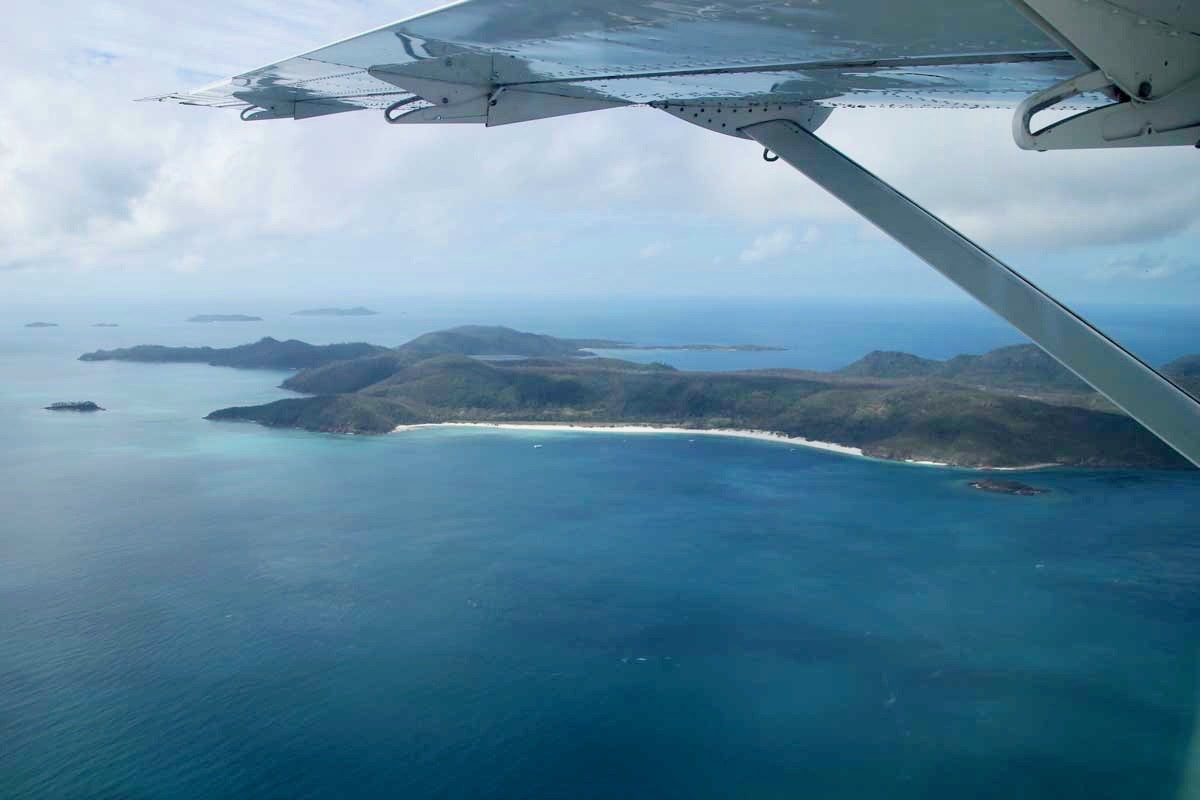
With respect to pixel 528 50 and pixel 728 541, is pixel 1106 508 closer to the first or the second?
pixel 728 541

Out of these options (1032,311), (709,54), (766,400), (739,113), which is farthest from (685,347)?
(709,54)

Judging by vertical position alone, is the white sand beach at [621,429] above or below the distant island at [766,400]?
below

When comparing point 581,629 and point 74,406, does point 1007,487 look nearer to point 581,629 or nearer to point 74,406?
point 581,629

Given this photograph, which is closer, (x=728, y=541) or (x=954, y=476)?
(x=728, y=541)

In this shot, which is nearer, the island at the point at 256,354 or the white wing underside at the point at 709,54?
the white wing underside at the point at 709,54

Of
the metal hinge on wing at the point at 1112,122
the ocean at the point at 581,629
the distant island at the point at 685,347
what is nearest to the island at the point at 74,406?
the ocean at the point at 581,629

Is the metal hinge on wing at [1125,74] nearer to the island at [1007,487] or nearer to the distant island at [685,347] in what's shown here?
the island at [1007,487]

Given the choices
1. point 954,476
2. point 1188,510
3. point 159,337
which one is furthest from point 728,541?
point 159,337
